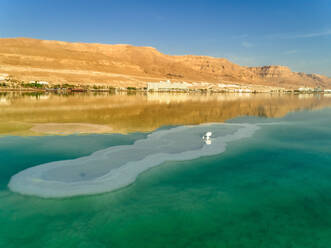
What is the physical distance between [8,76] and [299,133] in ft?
425

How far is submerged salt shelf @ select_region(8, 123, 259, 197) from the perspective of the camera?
995cm

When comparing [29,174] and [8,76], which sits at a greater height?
[8,76]

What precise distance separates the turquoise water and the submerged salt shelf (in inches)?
22.4

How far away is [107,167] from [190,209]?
5.17 meters

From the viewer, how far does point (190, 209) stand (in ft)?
28.9

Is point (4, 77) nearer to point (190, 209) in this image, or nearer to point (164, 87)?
point (164, 87)

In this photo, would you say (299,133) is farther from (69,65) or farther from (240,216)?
(69,65)

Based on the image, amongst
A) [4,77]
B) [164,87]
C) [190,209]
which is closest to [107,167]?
[190,209]

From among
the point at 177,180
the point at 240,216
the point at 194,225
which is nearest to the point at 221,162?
the point at 177,180

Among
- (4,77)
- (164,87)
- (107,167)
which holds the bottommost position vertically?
(107,167)

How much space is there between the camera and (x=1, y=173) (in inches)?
457

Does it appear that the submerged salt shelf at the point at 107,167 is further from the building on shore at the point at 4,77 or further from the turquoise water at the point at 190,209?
the building on shore at the point at 4,77

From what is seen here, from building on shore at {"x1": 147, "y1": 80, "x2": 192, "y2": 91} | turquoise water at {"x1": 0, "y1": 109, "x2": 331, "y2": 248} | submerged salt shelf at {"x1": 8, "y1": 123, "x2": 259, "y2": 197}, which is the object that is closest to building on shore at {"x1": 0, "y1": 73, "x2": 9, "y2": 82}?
building on shore at {"x1": 147, "y1": 80, "x2": 192, "y2": 91}

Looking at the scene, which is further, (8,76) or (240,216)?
(8,76)
